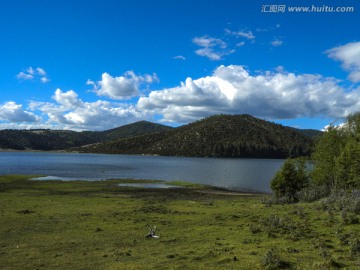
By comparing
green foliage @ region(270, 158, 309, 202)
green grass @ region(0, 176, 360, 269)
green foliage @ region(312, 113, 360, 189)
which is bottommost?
green grass @ region(0, 176, 360, 269)

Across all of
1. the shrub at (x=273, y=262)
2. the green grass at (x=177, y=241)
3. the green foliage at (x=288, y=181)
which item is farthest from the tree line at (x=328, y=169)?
the shrub at (x=273, y=262)

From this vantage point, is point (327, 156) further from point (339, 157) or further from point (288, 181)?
point (288, 181)

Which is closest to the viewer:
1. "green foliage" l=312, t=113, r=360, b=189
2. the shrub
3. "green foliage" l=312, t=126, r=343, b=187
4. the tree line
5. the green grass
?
the shrub

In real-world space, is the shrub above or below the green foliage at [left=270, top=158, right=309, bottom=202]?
below

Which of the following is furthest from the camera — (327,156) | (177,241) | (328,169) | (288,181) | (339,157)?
(327,156)

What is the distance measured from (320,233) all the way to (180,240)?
9711 mm

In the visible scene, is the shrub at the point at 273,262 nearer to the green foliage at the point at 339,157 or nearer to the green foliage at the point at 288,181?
the green foliage at the point at 339,157

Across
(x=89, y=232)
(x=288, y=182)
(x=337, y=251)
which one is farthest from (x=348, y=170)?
(x=89, y=232)

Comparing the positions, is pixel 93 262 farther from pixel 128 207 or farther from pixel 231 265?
pixel 128 207

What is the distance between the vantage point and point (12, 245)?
922 inches

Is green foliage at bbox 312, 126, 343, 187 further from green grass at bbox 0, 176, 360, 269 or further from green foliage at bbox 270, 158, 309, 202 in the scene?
green grass at bbox 0, 176, 360, 269

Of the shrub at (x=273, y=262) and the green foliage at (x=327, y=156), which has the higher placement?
the green foliage at (x=327, y=156)

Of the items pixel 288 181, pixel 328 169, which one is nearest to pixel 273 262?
pixel 288 181

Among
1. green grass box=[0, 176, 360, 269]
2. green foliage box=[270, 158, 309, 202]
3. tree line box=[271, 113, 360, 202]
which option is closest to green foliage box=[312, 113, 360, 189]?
tree line box=[271, 113, 360, 202]
